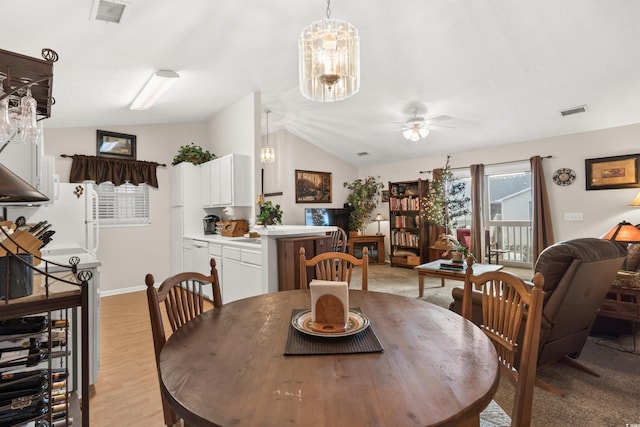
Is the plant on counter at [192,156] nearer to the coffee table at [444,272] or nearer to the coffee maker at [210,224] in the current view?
the coffee maker at [210,224]

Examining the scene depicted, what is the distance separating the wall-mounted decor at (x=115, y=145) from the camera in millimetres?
4816

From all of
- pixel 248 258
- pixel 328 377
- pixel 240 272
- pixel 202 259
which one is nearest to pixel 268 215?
pixel 248 258

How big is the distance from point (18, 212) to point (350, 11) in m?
3.75

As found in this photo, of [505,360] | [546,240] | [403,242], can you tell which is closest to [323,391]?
[505,360]

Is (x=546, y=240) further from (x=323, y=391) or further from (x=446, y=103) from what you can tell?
(x=323, y=391)

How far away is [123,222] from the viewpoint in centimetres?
504

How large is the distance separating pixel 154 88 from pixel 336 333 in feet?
11.7

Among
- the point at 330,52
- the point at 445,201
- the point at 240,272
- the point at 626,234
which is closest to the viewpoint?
the point at 330,52

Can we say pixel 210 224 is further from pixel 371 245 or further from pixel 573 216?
pixel 573 216

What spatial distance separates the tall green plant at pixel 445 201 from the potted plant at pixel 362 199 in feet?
4.61

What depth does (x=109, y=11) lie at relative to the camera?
7.12 feet

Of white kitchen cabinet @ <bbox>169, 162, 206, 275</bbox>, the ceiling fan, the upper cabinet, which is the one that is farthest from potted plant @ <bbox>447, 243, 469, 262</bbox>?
white kitchen cabinet @ <bbox>169, 162, 206, 275</bbox>

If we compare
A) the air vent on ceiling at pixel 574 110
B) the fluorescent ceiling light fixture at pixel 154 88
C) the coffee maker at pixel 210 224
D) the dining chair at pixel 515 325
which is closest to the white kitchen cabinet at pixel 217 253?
the coffee maker at pixel 210 224

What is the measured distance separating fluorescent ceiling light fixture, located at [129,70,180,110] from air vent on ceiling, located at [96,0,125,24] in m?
1.01
